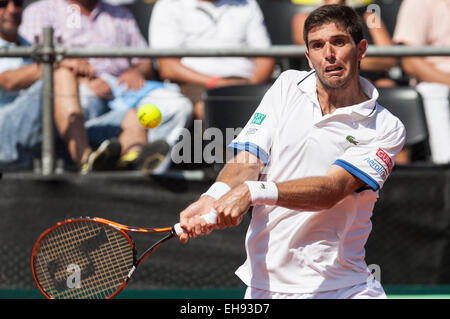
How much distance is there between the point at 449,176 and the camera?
5145mm

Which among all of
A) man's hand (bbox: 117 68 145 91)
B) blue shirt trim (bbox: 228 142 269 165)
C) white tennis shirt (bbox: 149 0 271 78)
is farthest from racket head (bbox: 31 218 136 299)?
white tennis shirt (bbox: 149 0 271 78)

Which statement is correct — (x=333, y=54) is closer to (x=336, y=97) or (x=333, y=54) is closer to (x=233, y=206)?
(x=336, y=97)

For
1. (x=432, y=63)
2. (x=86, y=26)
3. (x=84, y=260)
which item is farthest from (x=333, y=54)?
(x=86, y=26)

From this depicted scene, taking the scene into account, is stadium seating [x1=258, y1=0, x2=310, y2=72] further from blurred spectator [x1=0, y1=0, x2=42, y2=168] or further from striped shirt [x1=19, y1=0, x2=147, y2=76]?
blurred spectator [x1=0, y1=0, x2=42, y2=168]

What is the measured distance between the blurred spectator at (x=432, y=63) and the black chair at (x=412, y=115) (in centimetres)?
5

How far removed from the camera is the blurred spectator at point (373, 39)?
546 centimetres

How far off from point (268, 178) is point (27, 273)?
7.94ft

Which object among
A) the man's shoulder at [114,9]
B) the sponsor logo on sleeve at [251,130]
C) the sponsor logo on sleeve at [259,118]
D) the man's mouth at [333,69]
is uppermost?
the man's mouth at [333,69]

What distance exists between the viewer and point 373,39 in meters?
6.00

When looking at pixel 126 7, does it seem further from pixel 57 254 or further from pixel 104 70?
pixel 57 254

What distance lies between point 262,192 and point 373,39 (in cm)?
358

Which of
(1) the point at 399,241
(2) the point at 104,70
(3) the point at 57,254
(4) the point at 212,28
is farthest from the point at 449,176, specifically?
(3) the point at 57,254

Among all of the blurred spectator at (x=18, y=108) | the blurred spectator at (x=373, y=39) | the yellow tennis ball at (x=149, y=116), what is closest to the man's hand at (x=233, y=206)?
the yellow tennis ball at (x=149, y=116)

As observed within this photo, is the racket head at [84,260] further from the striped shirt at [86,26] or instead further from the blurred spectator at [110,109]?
the striped shirt at [86,26]
